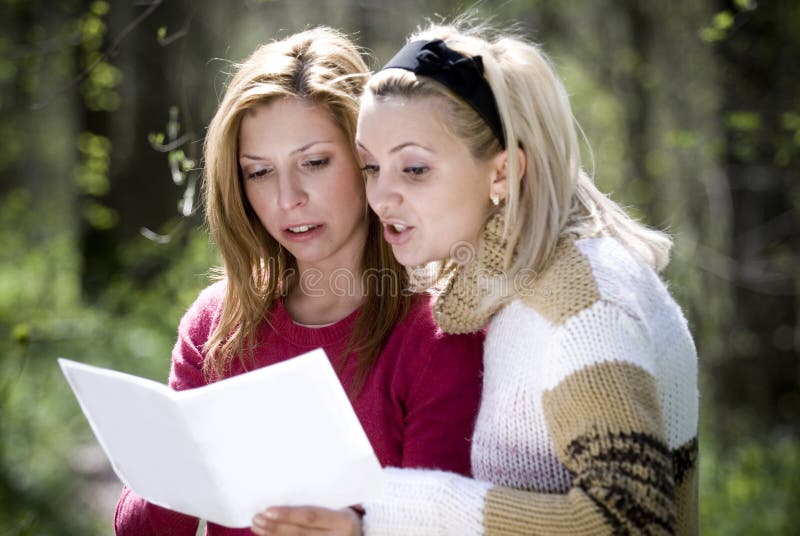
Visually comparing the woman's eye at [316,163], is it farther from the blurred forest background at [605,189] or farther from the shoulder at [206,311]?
the blurred forest background at [605,189]

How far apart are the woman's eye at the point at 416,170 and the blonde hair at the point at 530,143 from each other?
99 mm

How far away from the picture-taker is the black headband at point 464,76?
2.09 m

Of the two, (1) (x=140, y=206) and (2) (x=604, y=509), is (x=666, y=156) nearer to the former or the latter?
(1) (x=140, y=206)

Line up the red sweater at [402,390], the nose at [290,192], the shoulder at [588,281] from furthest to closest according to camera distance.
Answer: the nose at [290,192]
the red sweater at [402,390]
the shoulder at [588,281]

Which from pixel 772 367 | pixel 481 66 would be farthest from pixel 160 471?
pixel 772 367

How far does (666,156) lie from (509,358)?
6.15 metres

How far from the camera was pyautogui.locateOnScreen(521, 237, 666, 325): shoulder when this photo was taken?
187 cm

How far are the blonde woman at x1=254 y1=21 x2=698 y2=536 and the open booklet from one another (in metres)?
0.08

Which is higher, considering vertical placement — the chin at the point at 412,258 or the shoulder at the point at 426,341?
the chin at the point at 412,258

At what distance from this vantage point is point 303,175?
7.73 ft

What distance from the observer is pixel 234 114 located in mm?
2396

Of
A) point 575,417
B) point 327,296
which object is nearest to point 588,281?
point 575,417

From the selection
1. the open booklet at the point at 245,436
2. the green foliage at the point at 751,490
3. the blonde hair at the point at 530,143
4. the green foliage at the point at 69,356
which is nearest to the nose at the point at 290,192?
the blonde hair at the point at 530,143

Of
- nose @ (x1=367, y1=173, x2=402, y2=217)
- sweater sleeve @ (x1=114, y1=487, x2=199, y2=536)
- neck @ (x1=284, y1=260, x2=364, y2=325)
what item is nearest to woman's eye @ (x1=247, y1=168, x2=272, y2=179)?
neck @ (x1=284, y1=260, x2=364, y2=325)
